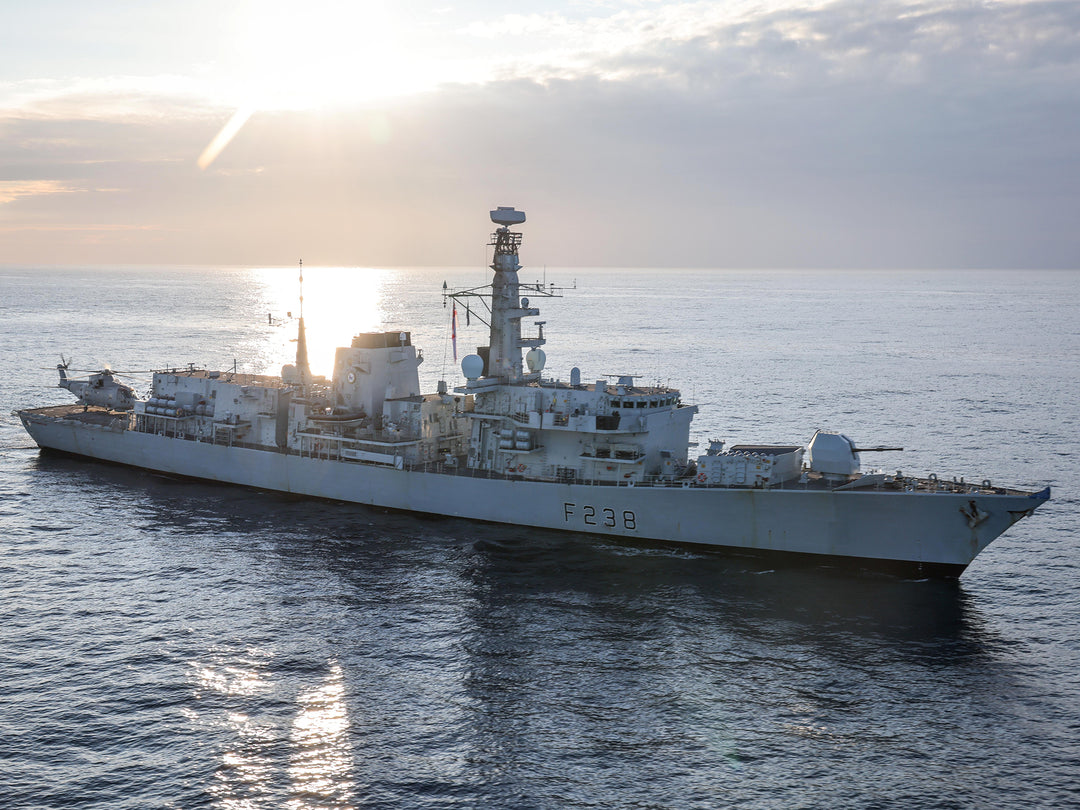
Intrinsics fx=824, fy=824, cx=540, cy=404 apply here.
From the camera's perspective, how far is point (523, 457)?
37.7 m

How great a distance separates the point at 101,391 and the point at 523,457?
31.7 metres

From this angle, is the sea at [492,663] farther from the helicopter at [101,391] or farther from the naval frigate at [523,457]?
the helicopter at [101,391]

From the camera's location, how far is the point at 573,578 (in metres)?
31.2

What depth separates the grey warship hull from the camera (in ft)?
99.2

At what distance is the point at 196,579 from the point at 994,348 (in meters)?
108

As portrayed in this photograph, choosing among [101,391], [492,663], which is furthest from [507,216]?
[101,391]

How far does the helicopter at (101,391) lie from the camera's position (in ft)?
173

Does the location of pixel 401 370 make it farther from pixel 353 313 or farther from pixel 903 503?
pixel 353 313

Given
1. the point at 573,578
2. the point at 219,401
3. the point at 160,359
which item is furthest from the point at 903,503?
the point at 160,359

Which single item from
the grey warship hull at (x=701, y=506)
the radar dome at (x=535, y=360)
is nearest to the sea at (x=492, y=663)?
the grey warship hull at (x=701, y=506)

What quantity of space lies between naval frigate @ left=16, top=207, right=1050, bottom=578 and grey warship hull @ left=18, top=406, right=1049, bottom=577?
61mm

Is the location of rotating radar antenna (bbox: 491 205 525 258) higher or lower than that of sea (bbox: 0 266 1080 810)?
higher

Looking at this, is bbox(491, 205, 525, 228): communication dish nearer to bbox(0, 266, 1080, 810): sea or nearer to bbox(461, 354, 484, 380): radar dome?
bbox(461, 354, 484, 380): radar dome

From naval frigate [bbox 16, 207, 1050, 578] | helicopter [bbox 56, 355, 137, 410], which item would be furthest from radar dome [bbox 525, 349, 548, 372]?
helicopter [bbox 56, 355, 137, 410]
